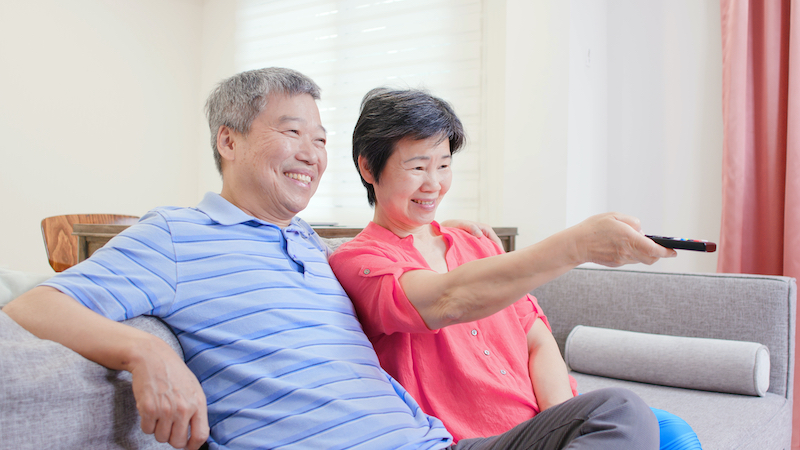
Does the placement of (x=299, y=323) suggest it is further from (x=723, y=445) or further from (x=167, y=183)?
(x=167, y=183)

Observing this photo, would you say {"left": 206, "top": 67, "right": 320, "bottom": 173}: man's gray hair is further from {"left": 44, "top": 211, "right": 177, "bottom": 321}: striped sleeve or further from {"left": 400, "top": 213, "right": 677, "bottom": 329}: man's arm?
{"left": 400, "top": 213, "right": 677, "bottom": 329}: man's arm

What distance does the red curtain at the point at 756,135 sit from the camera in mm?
2248

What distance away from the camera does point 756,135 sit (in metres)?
2.33

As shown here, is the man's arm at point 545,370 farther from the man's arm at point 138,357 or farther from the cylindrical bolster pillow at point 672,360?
the man's arm at point 138,357

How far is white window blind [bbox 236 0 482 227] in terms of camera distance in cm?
308

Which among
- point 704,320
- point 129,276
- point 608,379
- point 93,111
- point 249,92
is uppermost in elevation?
point 93,111

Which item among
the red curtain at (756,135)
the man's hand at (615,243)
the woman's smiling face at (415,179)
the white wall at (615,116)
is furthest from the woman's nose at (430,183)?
the red curtain at (756,135)

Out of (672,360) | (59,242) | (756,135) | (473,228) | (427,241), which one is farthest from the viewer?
(59,242)

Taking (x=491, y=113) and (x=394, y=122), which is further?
(x=491, y=113)

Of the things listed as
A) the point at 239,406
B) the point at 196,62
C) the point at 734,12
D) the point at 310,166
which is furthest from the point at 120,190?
the point at 734,12

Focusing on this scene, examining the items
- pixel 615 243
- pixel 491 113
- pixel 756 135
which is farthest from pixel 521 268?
pixel 491 113

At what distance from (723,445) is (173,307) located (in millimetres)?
1221

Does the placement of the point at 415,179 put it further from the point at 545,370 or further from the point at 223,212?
the point at 545,370

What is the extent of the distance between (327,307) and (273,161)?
327 millimetres
